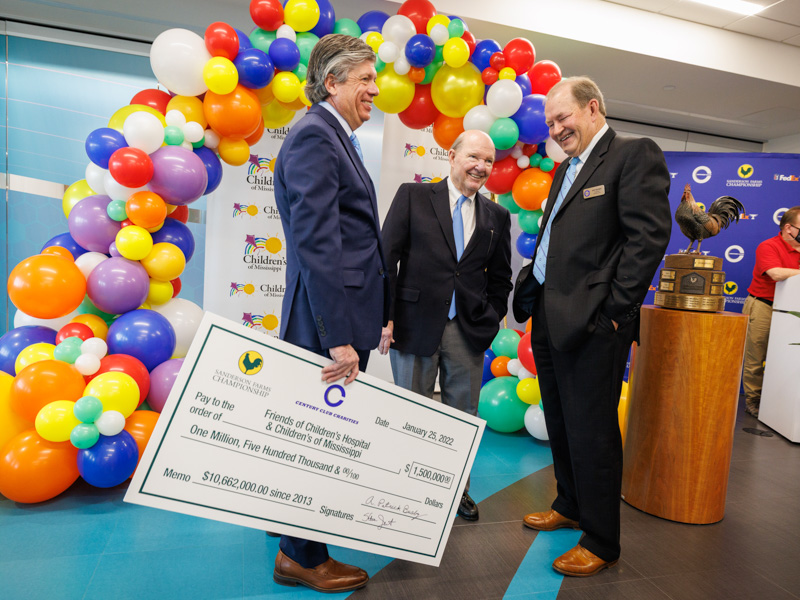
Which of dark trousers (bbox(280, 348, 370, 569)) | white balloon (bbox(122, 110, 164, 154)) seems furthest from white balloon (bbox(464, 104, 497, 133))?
dark trousers (bbox(280, 348, 370, 569))

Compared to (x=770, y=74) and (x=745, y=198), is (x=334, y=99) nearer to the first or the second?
(x=770, y=74)

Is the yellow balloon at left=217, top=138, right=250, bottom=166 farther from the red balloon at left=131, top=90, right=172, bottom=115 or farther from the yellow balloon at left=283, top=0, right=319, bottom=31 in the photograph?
the yellow balloon at left=283, top=0, right=319, bottom=31

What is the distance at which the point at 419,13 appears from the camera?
2.81m

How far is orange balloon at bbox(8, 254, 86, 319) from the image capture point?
225 centimetres

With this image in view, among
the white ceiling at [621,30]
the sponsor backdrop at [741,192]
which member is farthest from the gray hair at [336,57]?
the sponsor backdrop at [741,192]

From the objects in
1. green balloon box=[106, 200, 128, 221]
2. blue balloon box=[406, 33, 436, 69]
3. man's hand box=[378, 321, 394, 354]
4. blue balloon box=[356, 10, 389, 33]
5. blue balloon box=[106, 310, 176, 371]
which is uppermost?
blue balloon box=[356, 10, 389, 33]

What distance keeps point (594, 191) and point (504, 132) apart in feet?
4.17

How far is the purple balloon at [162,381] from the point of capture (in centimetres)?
245

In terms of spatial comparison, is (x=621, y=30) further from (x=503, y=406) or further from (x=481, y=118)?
(x=503, y=406)

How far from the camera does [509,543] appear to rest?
2006mm

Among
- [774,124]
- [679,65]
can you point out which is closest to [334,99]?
[679,65]

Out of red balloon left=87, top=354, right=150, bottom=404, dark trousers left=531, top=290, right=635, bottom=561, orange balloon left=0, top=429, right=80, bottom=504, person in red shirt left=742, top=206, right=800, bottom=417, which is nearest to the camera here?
dark trousers left=531, top=290, right=635, bottom=561

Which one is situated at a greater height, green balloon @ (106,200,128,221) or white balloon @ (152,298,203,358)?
green balloon @ (106,200,128,221)

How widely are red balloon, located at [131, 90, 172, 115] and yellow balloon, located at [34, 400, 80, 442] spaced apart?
1.59 metres
